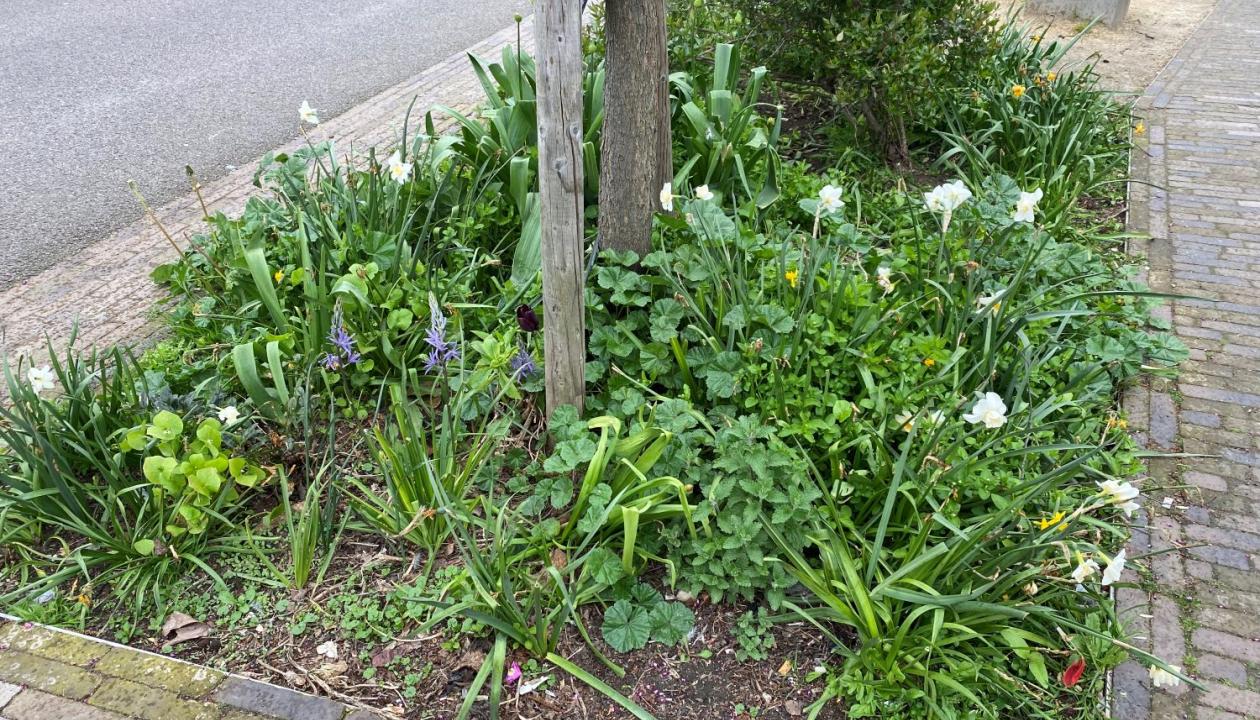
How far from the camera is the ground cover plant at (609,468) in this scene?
2301mm

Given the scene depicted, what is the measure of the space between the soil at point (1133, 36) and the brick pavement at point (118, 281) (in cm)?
518

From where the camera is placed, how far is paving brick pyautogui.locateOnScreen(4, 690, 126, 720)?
2.10 m

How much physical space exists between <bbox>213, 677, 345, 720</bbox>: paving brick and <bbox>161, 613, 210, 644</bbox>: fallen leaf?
0.26m

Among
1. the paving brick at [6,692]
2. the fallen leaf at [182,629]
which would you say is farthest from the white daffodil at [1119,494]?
the paving brick at [6,692]

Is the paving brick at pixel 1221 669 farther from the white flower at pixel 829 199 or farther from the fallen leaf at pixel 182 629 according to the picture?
the fallen leaf at pixel 182 629

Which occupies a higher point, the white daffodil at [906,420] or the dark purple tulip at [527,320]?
the dark purple tulip at [527,320]

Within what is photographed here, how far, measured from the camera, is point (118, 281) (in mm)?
3902

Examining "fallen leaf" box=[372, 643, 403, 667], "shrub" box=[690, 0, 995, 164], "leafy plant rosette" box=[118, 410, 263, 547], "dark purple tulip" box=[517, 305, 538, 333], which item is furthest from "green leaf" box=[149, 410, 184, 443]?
"shrub" box=[690, 0, 995, 164]

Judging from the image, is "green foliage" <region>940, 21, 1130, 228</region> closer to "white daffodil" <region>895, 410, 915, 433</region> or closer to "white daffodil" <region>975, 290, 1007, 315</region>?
"white daffodil" <region>975, 290, 1007, 315</region>

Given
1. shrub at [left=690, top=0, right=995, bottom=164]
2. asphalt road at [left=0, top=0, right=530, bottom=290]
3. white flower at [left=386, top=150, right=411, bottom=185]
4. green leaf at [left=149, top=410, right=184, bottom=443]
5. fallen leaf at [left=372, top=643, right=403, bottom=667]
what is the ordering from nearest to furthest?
fallen leaf at [left=372, top=643, right=403, bottom=667], green leaf at [left=149, top=410, right=184, bottom=443], white flower at [left=386, top=150, right=411, bottom=185], shrub at [left=690, top=0, right=995, bottom=164], asphalt road at [left=0, top=0, right=530, bottom=290]

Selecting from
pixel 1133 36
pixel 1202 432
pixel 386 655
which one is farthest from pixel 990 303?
pixel 1133 36

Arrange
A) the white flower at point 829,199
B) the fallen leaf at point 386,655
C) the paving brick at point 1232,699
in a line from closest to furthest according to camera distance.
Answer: the paving brick at point 1232,699 < the fallen leaf at point 386,655 < the white flower at point 829,199

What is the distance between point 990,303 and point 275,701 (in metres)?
2.52

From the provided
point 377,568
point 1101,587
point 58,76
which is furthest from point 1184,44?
point 58,76
